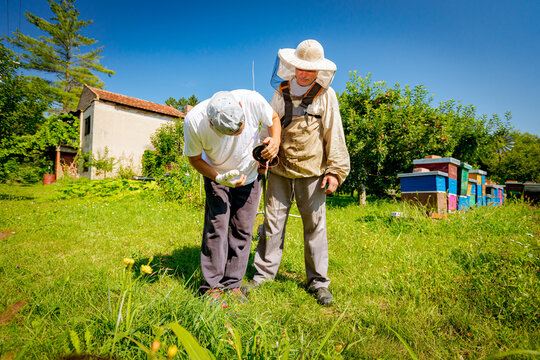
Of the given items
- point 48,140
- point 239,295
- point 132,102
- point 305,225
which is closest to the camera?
point 239,295

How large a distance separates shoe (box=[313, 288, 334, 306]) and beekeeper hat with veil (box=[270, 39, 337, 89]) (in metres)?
1.84

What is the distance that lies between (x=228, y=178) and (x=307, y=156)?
80 centimetres

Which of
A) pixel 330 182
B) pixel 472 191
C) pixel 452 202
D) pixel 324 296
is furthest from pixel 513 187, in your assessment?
pixel 324 296

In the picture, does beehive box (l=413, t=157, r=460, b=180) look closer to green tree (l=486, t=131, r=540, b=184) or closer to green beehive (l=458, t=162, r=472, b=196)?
green beehive (l=458, t=162, r=472, b=196)

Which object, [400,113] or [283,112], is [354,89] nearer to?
[400,113]

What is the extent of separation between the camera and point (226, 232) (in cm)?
232

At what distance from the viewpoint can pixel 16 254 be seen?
3.26 meters

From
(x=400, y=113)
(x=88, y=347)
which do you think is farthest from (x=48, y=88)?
(x=88, y=347)

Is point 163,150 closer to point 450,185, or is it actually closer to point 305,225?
point 450,185

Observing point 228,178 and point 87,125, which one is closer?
point 228,178

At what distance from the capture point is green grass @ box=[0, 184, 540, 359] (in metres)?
1.51

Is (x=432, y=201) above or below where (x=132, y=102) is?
below

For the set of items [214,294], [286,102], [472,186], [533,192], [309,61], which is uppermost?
[309,61]

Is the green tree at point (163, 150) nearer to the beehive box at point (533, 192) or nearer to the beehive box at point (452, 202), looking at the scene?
the beehive box at point (452, 202)
